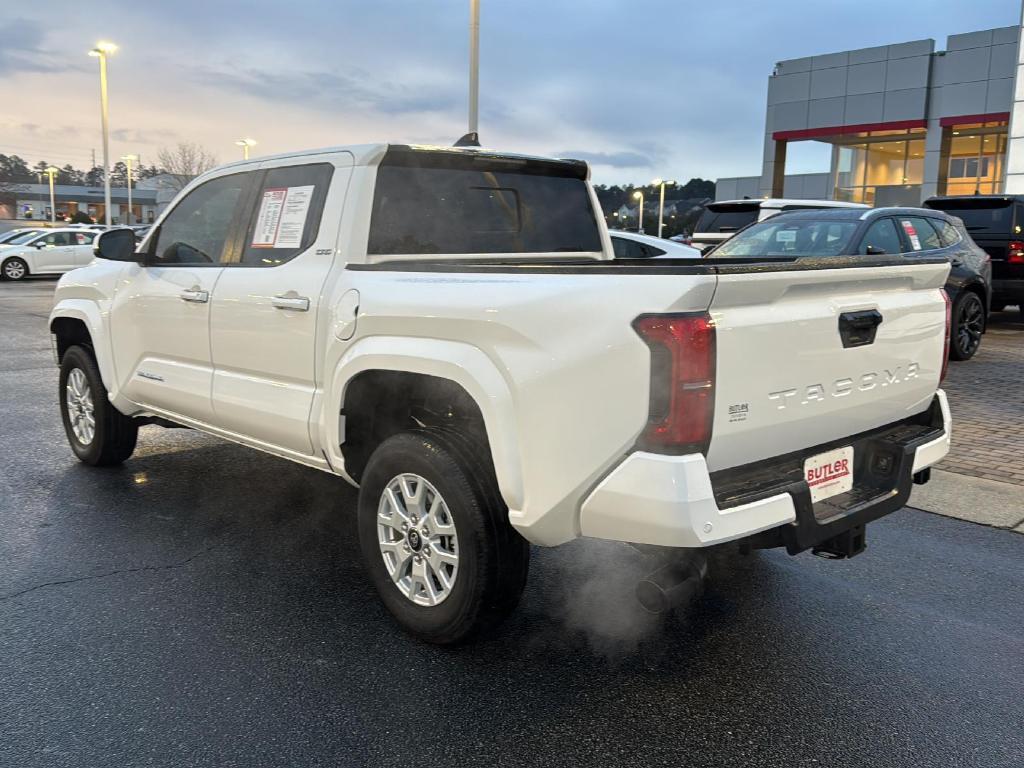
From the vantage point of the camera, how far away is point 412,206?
164 inches

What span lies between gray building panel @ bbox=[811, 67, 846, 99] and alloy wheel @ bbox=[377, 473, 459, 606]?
1442 inches

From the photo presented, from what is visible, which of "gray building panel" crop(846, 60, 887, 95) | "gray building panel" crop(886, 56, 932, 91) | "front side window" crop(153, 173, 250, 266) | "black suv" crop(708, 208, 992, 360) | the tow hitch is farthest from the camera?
"gray building panel" crop(846, 60, 887, 95)

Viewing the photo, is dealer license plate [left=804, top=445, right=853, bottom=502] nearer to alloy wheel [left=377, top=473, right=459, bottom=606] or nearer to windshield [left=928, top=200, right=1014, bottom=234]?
alloy wheel [left=377, top=473, right=459, bottom=606]

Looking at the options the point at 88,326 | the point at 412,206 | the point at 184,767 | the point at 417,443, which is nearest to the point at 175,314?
the point at 88,326

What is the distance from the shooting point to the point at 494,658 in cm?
340

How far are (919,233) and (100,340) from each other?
870 cm

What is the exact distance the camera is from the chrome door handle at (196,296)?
460 cm

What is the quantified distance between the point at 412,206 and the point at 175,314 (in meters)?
1.63

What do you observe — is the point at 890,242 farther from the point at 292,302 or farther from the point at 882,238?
the point at 292,302

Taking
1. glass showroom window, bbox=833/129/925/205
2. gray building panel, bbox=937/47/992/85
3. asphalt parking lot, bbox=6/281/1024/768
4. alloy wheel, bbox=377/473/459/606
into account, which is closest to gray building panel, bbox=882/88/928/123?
gray building panel, bbox=937/47/992/85

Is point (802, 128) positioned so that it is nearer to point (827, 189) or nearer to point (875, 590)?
point (827, 189)

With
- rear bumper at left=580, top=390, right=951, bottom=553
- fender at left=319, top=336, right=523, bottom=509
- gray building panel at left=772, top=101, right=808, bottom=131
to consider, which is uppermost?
gray building panel at left=772, top=101, right=808, bottom=131

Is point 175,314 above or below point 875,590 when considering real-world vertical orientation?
above

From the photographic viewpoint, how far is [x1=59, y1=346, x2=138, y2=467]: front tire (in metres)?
5.77
